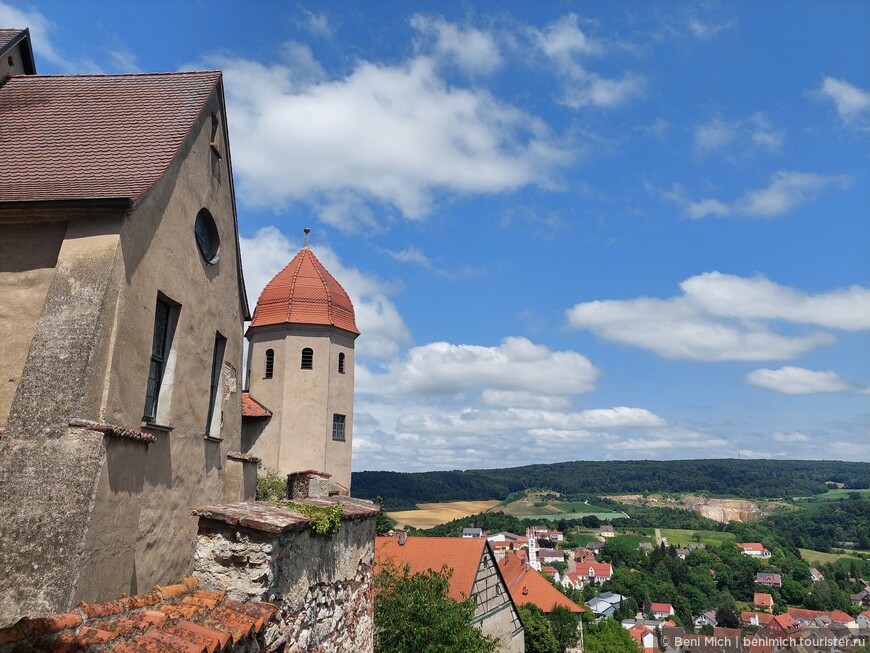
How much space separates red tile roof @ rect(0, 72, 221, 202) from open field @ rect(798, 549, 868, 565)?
7549 inches

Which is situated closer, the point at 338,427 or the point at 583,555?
the point at 338,427

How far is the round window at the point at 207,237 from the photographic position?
1176 centimetres

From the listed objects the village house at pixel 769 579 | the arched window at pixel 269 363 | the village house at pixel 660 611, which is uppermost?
the arched window at pixel 269 363

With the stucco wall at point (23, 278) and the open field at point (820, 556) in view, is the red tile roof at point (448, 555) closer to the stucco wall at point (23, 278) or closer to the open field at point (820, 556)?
the stucco wall at point (23, 278)

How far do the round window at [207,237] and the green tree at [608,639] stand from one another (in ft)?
169

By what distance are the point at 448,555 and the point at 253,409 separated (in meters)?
12.7

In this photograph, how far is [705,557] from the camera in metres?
152

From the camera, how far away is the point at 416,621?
16.0 m

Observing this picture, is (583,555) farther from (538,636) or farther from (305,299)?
(305,299)

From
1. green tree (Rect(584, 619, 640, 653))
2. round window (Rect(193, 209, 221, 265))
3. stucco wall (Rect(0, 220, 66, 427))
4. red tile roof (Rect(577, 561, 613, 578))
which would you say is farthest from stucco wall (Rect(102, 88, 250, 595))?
red tile roof (Rect(577, 561, 613, 578))

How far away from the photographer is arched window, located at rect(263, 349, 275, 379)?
28.4m

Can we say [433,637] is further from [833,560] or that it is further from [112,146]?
[833,560]

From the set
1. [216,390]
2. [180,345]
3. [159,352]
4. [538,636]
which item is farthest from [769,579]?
[159,352]

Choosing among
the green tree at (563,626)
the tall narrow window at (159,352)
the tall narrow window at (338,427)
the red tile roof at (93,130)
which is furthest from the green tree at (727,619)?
the red tile roof at (93,130)
